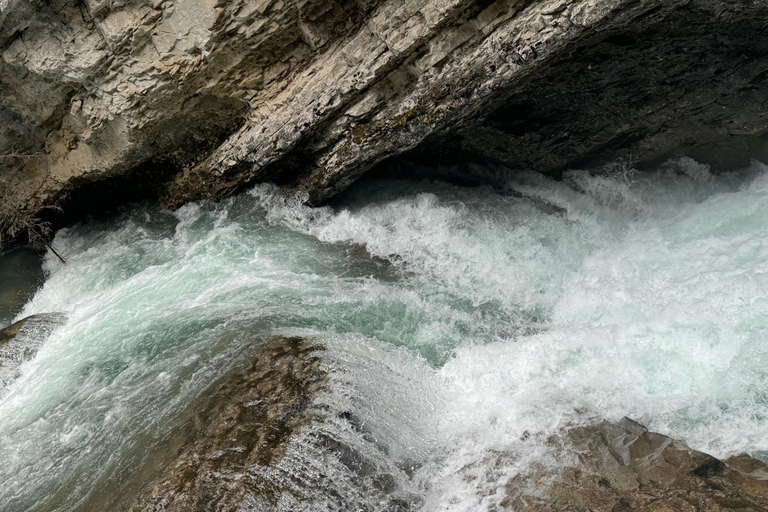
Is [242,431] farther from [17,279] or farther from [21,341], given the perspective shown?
[17,279]

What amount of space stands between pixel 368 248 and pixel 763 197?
6196 mm

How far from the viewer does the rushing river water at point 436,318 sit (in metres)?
5.18

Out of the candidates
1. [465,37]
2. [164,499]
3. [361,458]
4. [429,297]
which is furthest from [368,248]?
[164,499]

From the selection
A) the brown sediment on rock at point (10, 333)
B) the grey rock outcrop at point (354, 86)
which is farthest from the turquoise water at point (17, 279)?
the brown sediment on rock at point (10, 333)

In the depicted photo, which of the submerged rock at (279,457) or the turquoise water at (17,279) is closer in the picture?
the submerged rock at (279,457)

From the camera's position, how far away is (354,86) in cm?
801

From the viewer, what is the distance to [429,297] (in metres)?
7.55

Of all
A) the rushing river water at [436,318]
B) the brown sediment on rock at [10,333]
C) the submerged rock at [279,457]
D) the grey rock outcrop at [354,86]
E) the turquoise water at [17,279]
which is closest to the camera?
the submerged rock at [279,457]

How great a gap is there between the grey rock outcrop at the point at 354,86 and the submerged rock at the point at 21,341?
3.29 metres

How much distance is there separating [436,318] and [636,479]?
3.11m

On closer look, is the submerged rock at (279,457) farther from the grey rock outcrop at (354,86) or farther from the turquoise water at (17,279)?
the turquoise water at (17,279)

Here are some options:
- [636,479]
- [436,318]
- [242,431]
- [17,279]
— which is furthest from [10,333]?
[636,479]

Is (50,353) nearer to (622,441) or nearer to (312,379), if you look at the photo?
(312,379)

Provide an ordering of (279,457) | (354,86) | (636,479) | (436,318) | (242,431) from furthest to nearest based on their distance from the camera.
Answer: (354,86), (436,318), (242,431), (279,457), (636,479)
